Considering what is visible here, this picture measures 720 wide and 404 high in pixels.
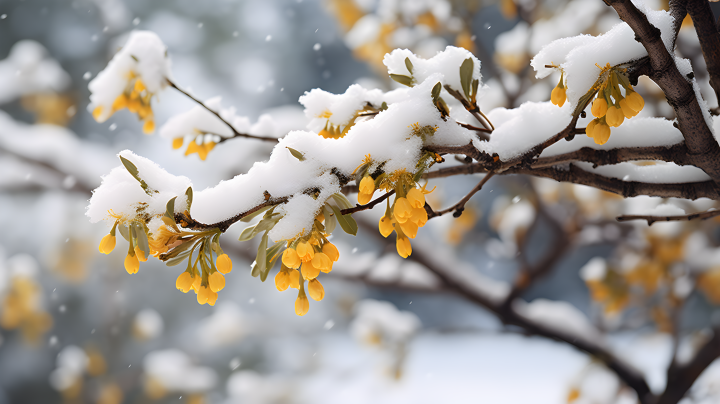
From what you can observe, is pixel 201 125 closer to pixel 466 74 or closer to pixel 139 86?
pixel 139 86

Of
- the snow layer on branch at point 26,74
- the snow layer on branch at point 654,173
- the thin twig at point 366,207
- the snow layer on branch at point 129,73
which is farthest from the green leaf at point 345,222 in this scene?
the snow layer on branch at point 26,74

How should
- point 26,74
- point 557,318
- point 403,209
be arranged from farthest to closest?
point 26,74 < point 557,318 < point 403,209

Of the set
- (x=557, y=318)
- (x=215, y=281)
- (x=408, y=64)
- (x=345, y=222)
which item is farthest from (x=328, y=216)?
(x=557, y=318)

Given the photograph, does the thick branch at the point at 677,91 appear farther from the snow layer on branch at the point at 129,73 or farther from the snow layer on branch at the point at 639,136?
the snow layer on branch at the point at 129,73

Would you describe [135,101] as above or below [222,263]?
above

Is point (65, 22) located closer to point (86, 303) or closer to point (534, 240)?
point (86, 303)

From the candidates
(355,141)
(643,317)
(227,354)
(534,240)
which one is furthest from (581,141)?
(227,354)
